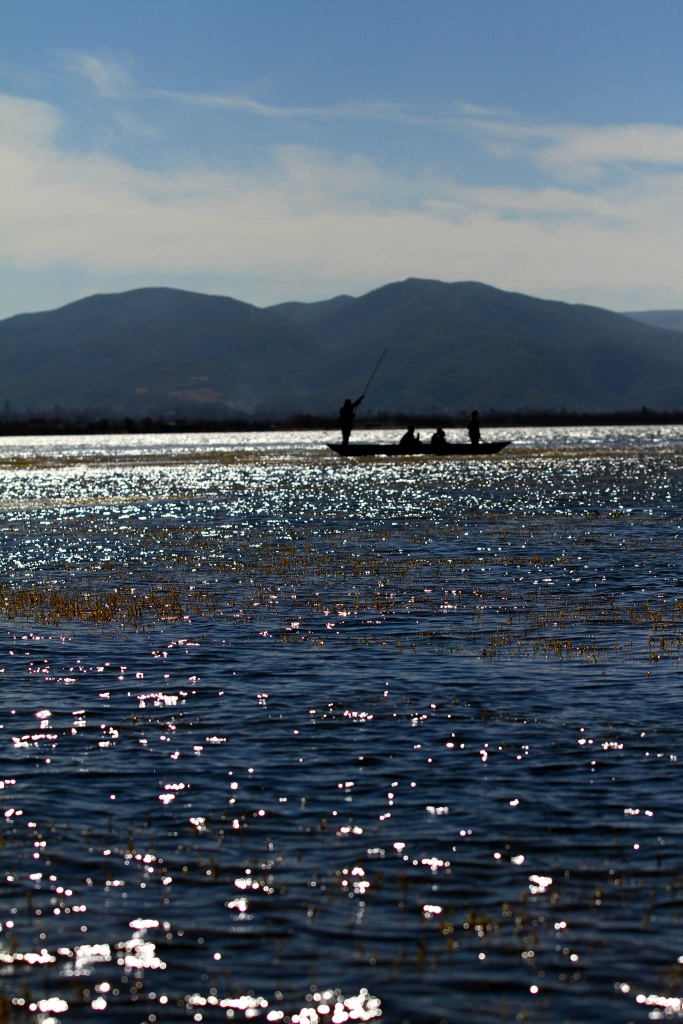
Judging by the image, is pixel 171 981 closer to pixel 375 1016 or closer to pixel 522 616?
pixel 375 1016

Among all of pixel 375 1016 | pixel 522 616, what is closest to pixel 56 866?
pixel 375 1016

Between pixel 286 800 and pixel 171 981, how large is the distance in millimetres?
3537

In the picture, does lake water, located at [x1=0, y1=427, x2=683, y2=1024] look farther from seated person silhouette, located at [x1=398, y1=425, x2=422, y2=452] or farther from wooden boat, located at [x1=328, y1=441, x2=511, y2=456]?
seated person silhouette, located at [x1=398, y1=425, x2=422, y2=452]

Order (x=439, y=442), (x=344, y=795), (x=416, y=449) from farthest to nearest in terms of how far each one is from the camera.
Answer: (x=416, y=449)
(x=439, y=442)
(x=344, y=795)

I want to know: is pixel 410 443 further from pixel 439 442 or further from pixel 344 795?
pixel 344 795

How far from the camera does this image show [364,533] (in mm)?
38000

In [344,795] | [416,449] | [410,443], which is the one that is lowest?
[344,795]

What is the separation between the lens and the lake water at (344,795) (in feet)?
27.6

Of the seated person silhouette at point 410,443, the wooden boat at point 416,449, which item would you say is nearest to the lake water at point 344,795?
the wooden boat at point 416,449

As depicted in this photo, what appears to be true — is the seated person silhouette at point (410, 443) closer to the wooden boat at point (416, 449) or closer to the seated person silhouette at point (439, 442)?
the wooden boat at point (416, 449)

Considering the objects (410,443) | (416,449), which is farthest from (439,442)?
(410,443)

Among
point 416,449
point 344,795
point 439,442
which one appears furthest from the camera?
point 416,449

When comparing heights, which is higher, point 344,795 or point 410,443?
point 410,443

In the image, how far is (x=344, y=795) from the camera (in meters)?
12.0
